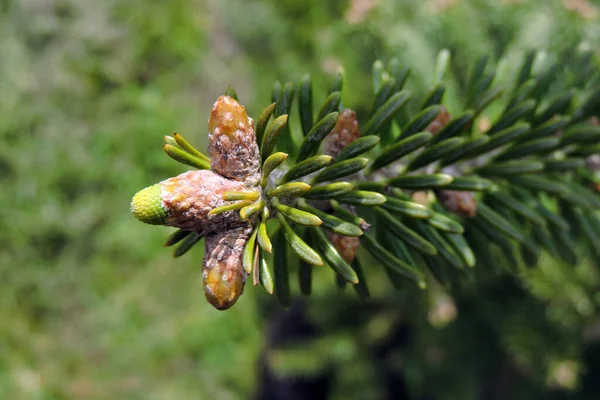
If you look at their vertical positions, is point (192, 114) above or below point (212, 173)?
above

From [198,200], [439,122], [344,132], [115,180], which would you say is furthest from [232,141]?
[115,180]

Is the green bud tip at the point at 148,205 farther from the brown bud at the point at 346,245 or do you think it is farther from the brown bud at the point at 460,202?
the brown bud at the point at 460,202

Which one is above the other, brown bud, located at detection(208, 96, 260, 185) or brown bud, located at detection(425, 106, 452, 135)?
brown bud, located at detection(208, 96, 260, 185)

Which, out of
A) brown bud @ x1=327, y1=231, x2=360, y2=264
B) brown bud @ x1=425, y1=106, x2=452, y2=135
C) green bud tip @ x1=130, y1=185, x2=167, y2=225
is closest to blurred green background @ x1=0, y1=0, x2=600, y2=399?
brown bud @ x1=425, y1=106, x2=452, y2=135

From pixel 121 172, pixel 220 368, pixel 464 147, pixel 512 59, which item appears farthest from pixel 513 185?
pixel 121 172

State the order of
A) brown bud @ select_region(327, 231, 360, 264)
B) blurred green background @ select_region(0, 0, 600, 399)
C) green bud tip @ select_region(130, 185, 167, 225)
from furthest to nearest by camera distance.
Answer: blurred green background @ select_region(0, 0, 600, 399) < brown bud @ select_region(327, 231, 360, 264) < green bud tip @ select_region(130, 185, 167, 225)

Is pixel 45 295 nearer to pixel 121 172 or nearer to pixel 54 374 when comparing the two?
pixel 54 374

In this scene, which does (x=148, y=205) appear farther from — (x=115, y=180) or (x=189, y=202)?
Result: (x=115, y=180)

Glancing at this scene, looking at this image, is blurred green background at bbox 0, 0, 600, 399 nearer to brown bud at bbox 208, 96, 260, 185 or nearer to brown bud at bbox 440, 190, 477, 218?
brown bud at bbox 440, 190, 477, 218
